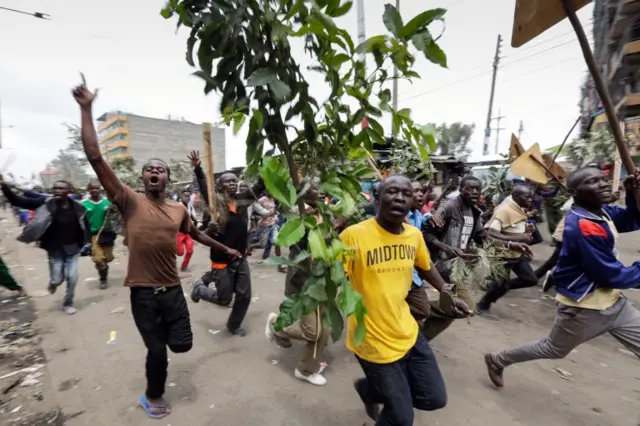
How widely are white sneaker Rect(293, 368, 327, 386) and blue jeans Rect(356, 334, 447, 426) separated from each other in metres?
0.88

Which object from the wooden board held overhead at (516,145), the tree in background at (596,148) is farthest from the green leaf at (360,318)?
the tree in background at (596,148)

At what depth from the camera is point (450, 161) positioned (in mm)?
13875

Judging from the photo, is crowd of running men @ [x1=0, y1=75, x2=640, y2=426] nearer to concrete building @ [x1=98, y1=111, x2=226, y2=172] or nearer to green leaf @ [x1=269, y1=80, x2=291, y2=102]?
green leaf @ [x1=269, y1=80, x2=291, y2=102]

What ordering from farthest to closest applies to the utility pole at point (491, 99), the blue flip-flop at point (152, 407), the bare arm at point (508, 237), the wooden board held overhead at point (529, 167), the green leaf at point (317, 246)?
1. the utility pole at point (491, 99)
2. the bare arm at point (508, 237)
3. the wooden board held overhead at point (529, 167)
4. the blue flip-flop at point (152, 407)
5. the green leaf at point (317, 246)

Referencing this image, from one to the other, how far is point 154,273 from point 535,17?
2773 millimetres

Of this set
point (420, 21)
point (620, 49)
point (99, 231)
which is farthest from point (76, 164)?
point (620, 49)

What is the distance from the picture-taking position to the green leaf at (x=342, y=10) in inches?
49.1

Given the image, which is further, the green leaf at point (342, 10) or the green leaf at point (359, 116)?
the green leaf at point (359, 116)

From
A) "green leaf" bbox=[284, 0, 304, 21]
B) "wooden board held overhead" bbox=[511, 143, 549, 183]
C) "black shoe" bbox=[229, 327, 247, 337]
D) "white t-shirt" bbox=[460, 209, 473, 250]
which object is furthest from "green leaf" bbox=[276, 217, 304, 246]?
"wooden board held overhead" bbox=[511, 143, 549, 183]

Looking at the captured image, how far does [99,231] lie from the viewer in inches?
230

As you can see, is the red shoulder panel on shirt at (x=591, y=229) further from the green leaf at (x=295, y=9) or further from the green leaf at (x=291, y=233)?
the green leaf at (x=295, y=9)

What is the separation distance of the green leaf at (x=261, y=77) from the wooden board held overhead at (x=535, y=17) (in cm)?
127

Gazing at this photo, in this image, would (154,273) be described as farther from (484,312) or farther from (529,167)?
(484,312)

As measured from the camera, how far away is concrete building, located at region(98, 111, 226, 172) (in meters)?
49.1
